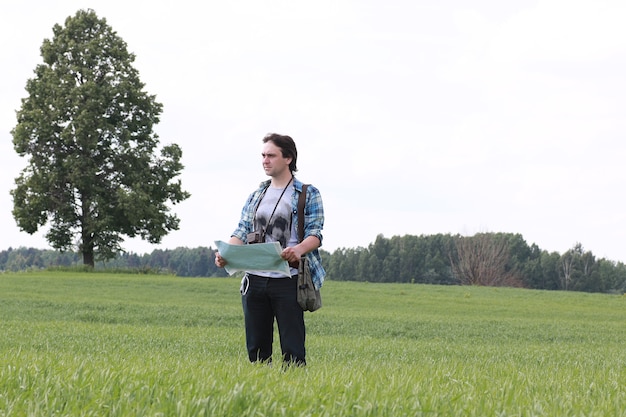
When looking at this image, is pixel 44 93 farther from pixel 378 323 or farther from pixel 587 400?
pixel 587 400

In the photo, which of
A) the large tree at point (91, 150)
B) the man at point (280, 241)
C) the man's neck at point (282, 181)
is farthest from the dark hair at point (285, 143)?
the large tree at point (91, 150)

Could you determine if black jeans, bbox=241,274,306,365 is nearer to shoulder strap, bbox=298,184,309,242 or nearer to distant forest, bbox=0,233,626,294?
shoulder strap, bbox=298,184,309,242

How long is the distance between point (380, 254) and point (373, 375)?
406 ft

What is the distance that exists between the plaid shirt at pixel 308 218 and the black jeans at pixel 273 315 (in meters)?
0.29

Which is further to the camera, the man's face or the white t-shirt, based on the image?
the man's face

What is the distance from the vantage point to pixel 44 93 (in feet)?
167

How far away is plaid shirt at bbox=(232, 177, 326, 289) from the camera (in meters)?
6.60

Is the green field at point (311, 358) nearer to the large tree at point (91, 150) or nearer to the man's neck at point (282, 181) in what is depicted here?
the man's neck at point (282, 181)

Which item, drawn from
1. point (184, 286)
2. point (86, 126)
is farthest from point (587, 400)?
point (86, 126)

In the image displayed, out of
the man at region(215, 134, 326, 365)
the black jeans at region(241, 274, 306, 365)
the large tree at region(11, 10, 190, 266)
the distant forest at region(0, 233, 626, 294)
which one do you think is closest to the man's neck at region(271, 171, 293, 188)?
the man at region(215, 134, 326, 365)

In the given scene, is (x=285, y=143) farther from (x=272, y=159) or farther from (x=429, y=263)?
(x=429, y=263)

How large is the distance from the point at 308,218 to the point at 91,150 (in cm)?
4516

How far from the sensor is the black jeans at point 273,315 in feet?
21.4

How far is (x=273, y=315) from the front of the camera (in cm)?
688
